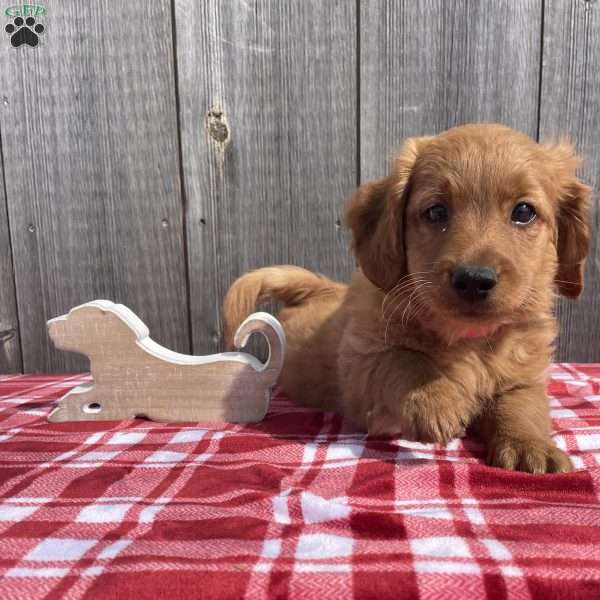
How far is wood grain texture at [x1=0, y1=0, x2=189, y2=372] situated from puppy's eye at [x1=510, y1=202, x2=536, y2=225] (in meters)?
1.46

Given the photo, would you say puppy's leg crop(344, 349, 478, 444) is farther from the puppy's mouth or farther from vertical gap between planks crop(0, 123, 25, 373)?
vertical gap between planks crop(0, 123, 25, 373)

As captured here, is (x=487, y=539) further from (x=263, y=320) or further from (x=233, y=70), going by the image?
(x=233, y=70)

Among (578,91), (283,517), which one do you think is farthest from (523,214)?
(578,91)

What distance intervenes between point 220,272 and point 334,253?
1.74 ft

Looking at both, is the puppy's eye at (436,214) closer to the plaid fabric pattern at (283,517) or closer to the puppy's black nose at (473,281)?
the puppy's black nose at (473,281)

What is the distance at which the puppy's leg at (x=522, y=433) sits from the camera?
1.23 metres

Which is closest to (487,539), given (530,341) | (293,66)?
(530,341)

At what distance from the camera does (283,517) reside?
1.04m

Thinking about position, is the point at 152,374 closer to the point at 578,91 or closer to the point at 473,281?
the point at 473,281

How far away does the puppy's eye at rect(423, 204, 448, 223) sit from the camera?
4.91 ft

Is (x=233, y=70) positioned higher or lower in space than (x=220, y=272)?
higher

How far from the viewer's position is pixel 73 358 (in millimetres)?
2557

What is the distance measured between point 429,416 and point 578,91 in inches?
68.2

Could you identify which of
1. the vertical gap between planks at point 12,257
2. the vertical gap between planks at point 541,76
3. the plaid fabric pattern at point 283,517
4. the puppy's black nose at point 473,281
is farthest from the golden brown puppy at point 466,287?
the vertical gap between planks at point 12,257
